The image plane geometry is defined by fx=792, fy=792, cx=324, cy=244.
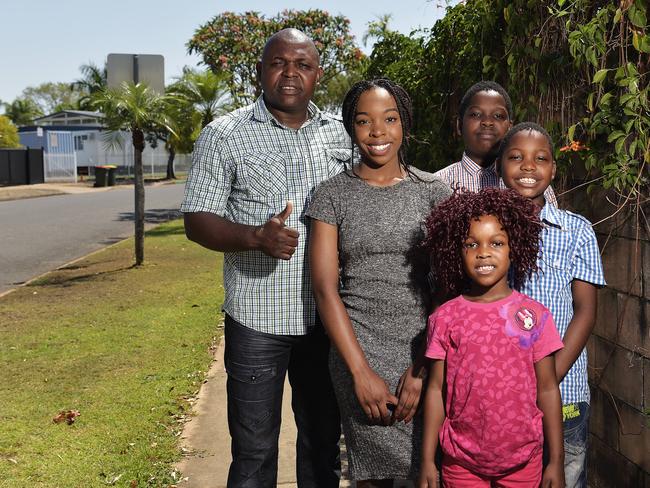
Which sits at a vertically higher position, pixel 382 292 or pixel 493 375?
pixel 382 292

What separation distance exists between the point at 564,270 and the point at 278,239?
3.14 ft

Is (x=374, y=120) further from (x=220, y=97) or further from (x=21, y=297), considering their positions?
(x=220, y=97)

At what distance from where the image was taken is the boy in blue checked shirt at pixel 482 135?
332 cm

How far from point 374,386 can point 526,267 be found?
1.99ft

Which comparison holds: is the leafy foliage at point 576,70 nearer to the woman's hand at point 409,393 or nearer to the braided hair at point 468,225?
the braided hair at point 468,225

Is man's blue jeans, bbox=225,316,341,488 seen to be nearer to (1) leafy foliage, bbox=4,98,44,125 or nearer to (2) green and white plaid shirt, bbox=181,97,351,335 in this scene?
(2) green and white plaid shirt, bbox=181,97,351,335

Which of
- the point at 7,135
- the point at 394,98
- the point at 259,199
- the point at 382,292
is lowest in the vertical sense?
the point at 382,292

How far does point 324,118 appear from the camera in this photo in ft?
10.5

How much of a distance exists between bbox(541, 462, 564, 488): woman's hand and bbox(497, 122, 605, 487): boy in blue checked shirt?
27cm

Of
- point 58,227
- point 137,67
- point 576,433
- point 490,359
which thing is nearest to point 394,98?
point 490,359

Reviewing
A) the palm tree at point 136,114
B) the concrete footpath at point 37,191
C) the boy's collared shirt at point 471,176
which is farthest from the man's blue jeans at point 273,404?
the concrete footpath at point 37,191

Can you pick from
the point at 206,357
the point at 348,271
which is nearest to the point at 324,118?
the point at 348,271

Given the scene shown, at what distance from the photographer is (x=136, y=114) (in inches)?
483

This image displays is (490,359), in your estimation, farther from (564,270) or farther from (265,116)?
(265,116)
